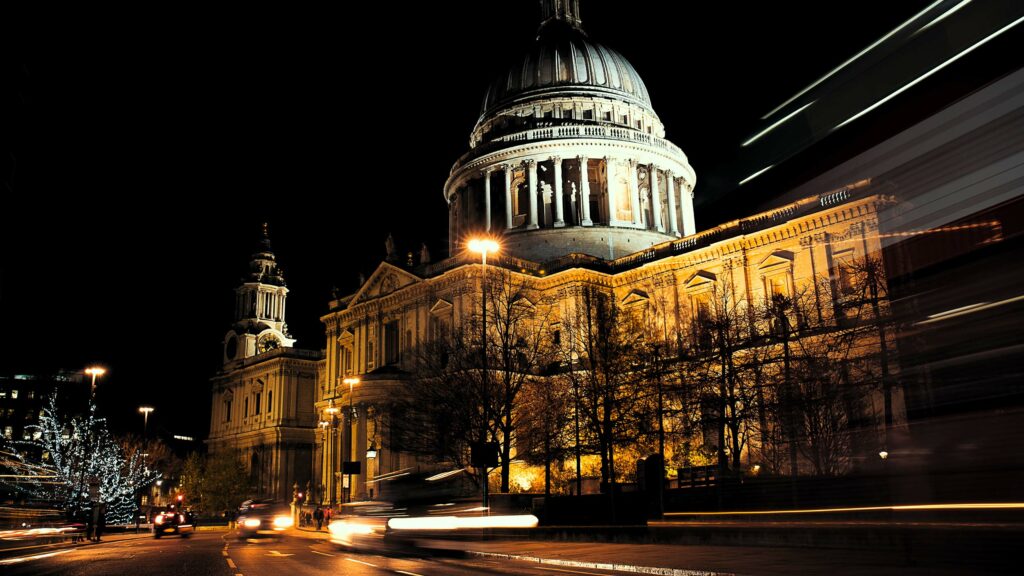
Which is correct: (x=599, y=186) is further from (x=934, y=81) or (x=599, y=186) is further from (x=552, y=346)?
(x=934, y=81)

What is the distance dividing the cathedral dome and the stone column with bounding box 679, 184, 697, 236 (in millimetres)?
9467

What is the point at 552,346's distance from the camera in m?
48.8

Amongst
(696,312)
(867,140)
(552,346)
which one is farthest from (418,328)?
(867,140)

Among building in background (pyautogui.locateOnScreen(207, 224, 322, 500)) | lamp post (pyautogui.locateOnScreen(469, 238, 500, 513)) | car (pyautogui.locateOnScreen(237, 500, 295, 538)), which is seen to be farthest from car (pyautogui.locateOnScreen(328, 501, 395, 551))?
building in background (pyautogui.locateOnScreen(207, 224, 322, 500))

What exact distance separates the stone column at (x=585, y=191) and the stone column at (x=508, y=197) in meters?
6.09

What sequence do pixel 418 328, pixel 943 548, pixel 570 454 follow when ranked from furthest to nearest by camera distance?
pixel 418 328 → pixel 570 454 → pixel 943 548

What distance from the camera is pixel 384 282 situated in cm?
6369

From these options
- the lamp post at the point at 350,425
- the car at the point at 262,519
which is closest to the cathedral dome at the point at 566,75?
the lamp post at the point at 350,425

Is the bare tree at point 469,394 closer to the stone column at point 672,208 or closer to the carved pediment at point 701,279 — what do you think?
the carved pediment at point 701,279

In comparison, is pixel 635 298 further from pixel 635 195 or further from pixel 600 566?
pixel 600 566

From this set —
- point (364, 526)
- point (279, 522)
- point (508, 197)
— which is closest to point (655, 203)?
point (508, 197)

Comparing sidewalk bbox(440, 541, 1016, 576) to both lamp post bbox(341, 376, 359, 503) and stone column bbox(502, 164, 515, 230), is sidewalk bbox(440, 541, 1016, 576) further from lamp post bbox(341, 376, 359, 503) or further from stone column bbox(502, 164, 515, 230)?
stone column bbox(502, 164, 515, 230)

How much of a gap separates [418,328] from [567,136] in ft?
73.3

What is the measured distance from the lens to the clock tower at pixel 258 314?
10044 centimetres
